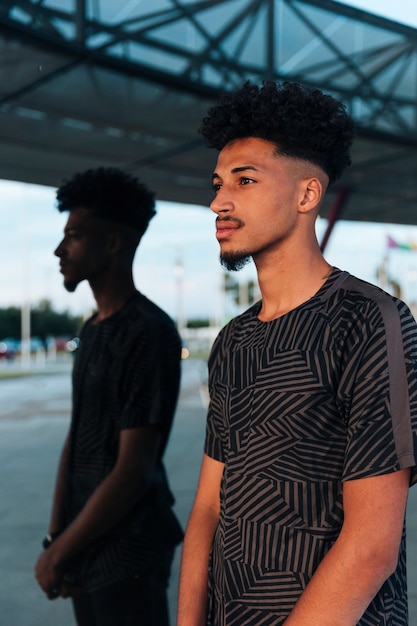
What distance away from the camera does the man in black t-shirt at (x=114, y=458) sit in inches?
75.2

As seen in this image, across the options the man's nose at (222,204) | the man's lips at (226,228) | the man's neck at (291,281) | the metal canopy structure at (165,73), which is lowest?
the man's neck at (291,281)

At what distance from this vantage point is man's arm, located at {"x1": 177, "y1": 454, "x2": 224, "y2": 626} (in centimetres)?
129

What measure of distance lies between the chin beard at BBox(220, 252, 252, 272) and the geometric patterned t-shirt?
115mm

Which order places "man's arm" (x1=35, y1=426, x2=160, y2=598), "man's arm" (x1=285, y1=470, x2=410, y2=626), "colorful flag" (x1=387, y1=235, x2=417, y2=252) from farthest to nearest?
"colorful flag" (x1=387, y1=235, x2=417, y2=252)
"man's arm" (x1=35, y1=426, x2=160, y2=598)
"man's arm" (x1=285, y1=470, x2=410, y2=626)


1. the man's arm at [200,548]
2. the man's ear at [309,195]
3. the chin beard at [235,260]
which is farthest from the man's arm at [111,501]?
the man's ear at [309,195]

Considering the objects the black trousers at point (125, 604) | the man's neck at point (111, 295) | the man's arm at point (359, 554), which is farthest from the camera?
the man's neck at point (111, 295)

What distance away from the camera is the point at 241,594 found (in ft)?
3.89

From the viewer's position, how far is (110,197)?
229 cm

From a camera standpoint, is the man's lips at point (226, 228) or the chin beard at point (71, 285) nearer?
the man's lips at point (226, 228)

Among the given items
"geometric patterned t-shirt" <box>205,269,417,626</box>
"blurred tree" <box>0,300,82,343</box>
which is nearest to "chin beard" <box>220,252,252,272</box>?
"geometric patterned t-shirt" <box>205,269,417,626</box>

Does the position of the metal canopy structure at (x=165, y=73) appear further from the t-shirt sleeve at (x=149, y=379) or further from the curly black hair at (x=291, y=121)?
the curly black hair at (x=291, y=121)

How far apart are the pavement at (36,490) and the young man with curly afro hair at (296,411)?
6.01 ft

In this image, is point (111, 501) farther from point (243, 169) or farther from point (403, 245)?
point (403, 245)

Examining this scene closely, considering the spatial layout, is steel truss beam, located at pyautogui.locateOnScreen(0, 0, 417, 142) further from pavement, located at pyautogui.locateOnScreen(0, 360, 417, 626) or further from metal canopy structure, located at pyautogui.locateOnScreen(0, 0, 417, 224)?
pavement, located at pyautogui.locateOnScreen(0, 360, 417, 626)
